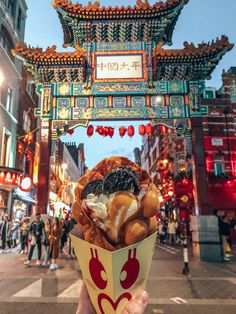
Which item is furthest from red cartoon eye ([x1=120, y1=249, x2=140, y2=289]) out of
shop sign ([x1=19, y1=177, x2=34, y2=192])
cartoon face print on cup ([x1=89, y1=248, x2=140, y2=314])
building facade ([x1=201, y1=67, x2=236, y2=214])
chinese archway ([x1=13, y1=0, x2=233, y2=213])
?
building facade ([x1=201, y1=67, x2=236, y2=214])

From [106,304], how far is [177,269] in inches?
322

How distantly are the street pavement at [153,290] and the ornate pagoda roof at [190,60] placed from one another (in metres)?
8.38

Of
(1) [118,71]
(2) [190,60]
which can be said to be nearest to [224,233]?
(2) [190,60]

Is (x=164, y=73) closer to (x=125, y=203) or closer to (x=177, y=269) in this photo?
(x=177, y=269)

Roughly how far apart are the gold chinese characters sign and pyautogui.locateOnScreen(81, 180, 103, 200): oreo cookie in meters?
11.5

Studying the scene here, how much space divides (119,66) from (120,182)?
1197cm

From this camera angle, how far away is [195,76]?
41.2 ft

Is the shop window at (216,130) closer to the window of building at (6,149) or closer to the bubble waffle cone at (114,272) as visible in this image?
the window of building at (6,149)

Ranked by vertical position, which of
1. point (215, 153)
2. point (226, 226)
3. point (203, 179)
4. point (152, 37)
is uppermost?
point (152, 37)

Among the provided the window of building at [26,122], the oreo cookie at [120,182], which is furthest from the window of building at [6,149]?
the oreo cookie at [120,182]

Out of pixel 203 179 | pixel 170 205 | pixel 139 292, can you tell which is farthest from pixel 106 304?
pixel 170 205

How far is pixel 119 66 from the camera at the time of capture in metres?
12.6

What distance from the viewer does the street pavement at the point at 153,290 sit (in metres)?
4.75

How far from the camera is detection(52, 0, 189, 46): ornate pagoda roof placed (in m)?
12.1
